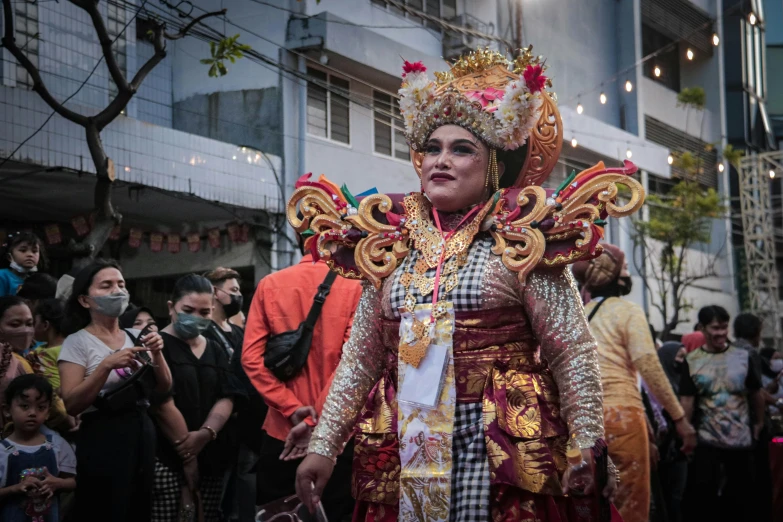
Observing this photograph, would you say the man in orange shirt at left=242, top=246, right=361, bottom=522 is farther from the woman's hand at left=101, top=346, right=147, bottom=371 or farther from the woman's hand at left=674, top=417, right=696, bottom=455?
the woman's hand at left=674, top=417, right=696, bottom=455

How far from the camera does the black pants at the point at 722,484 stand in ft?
26.6

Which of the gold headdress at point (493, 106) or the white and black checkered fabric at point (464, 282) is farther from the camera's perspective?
the gold headdress at point (493, 106)

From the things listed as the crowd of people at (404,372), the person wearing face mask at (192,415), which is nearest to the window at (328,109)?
the crowd of people at (404,372)

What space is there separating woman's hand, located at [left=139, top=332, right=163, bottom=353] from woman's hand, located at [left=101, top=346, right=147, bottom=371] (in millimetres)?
130

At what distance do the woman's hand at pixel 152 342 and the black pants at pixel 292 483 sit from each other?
3.53 ft

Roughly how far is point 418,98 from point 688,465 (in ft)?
19.7

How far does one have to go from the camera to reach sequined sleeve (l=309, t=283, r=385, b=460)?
11.7ft

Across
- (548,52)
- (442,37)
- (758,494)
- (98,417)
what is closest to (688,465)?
(758,494)

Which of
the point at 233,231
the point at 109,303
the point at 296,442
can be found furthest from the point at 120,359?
the point at 233,231

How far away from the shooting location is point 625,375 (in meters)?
5.93

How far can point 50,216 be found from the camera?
43.4 feet

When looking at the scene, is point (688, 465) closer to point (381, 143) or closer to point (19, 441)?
point (19, 441)

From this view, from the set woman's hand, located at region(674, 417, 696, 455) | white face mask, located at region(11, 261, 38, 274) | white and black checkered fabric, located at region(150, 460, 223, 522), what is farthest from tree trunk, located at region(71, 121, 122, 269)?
woman's hand, located at region(674, 417, 696, 455)

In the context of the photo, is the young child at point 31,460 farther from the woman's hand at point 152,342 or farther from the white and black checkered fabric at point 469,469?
the white and black checkered fabric at point 469,469
